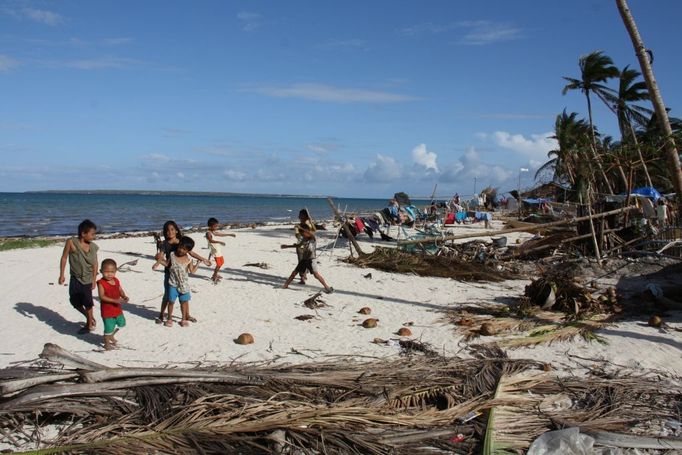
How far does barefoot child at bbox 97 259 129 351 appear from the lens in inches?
243

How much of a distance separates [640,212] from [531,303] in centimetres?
621

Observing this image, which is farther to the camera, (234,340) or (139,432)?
(234,340)

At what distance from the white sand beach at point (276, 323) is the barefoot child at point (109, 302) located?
0.64 ft

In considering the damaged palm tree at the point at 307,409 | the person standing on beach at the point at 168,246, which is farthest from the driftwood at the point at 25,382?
the person standing on beach at the point at 168,246

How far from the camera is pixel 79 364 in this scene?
14.2ft

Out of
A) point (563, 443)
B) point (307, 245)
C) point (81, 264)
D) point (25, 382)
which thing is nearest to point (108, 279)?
point (81, 264)

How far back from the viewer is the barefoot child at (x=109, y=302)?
20.3 feet

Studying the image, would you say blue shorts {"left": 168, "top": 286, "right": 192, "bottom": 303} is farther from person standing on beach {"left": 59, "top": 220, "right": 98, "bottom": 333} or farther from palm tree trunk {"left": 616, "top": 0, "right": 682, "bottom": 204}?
palm tree trunk {"left": 616, "top": 0, "right": 682, "bottom": 204}

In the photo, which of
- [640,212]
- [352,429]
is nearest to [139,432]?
[352,429]

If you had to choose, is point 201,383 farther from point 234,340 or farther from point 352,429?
point 234,340

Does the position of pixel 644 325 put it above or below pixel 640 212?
below

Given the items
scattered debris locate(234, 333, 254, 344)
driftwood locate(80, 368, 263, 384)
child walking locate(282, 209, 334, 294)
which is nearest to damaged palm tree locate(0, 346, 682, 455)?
driftwood locate(80, 368, 263, 384)

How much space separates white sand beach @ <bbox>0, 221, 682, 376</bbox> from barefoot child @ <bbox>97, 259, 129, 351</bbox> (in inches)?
7.7

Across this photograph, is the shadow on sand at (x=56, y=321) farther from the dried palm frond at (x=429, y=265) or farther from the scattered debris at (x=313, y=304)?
the dried palm frond at (x=429, y=265)
